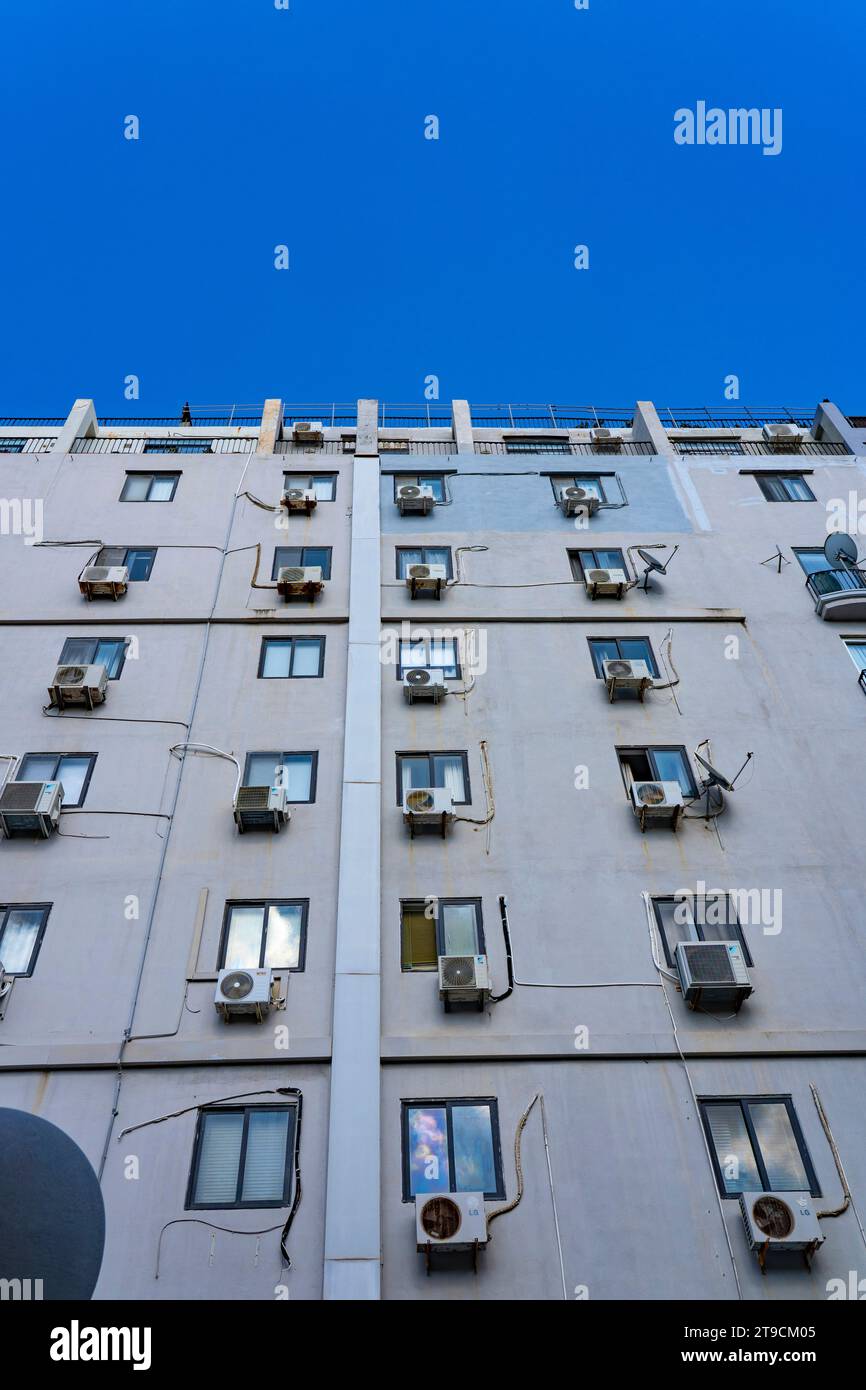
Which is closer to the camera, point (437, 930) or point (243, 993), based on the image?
point (243, 993)

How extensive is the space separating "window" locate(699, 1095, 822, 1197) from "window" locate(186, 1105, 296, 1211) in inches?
208


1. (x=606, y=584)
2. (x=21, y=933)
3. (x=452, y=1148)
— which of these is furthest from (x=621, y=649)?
(x=21, y=933)

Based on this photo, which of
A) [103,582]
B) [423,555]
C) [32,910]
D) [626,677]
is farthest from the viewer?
[423,555]

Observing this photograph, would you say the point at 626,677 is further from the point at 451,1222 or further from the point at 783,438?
the point at 783,438

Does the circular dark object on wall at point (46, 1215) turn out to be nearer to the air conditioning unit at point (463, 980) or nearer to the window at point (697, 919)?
the air conditioning unit at point (463, 980)

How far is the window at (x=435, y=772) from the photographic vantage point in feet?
56.5

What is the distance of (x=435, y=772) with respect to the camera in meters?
17.5

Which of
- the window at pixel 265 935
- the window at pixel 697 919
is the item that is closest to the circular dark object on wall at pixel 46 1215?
the window at pixel 265 935

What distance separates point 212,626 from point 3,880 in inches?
247

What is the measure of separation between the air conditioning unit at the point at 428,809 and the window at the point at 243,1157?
4.62m

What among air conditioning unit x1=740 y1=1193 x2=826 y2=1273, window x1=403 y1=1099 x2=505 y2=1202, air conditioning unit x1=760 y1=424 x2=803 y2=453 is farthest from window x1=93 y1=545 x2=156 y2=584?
air conditioning unit x1=740 y1=1193 x2=826 y2=1273

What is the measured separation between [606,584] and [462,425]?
25.4 ft
